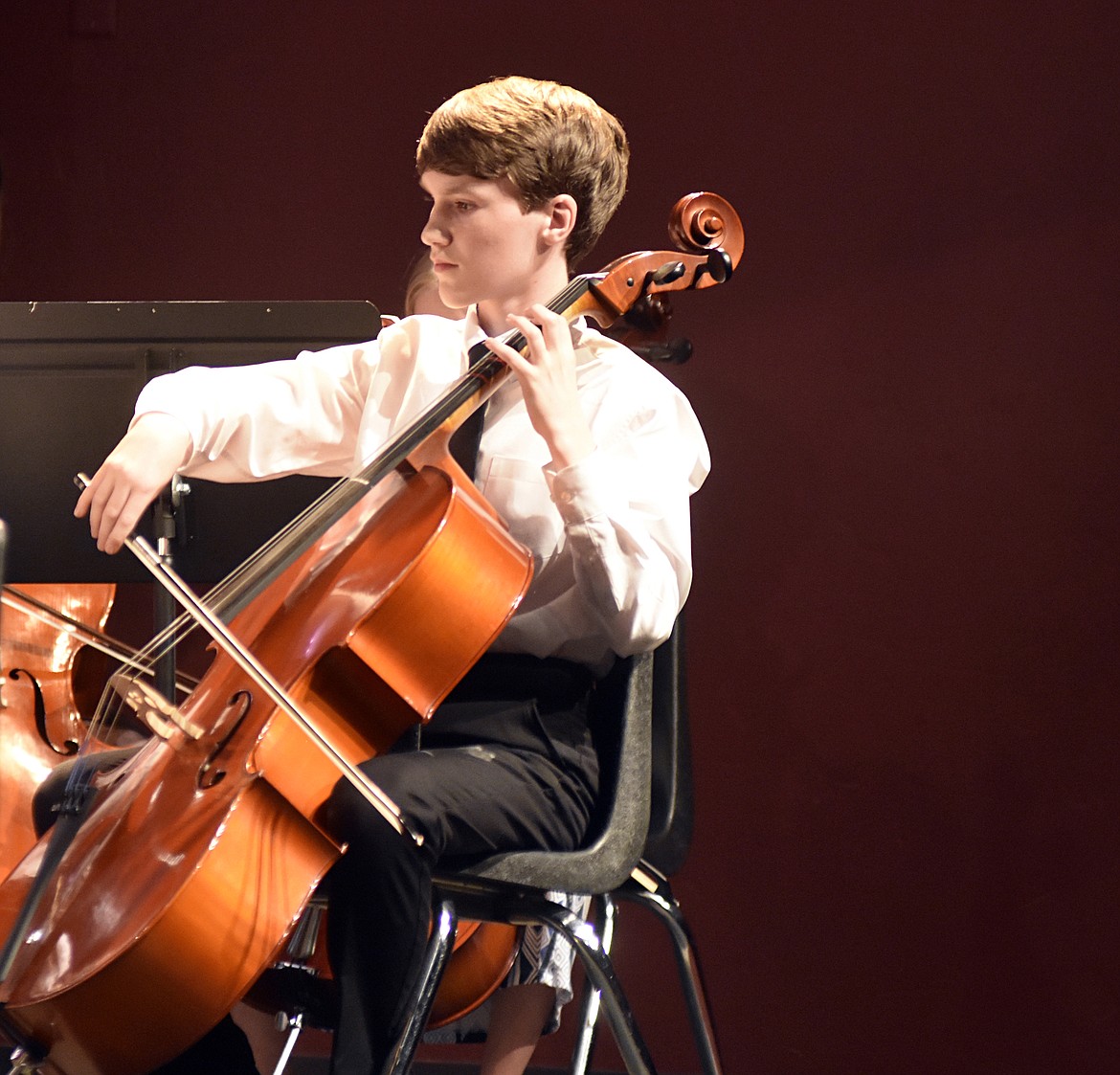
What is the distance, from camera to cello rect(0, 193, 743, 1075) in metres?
0.94

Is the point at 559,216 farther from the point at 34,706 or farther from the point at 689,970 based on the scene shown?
the point at 34,706

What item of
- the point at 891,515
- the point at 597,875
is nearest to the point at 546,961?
the point at 597,875

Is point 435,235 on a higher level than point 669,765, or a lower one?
higher

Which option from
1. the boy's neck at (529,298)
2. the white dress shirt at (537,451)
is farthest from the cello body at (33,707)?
the boy's neck at (529,298)

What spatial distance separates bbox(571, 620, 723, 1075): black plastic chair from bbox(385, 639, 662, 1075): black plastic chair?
0.35 feet

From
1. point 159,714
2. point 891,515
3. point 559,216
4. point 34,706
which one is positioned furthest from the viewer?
point 891,515

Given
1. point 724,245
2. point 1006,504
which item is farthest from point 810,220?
point 724,245

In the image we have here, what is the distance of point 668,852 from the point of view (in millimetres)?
1398

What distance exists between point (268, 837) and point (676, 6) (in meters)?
2.02

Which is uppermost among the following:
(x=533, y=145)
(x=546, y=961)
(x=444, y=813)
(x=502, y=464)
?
(x=533, y=145)

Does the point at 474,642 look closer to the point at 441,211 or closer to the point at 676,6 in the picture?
the point at 441,211

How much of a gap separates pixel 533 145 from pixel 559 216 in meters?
0.08

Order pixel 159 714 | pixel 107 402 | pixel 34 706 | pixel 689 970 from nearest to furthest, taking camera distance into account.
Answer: pixel 159 714
pixel 689 970
pixel 107 402
pixel 34 706

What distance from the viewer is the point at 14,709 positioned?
1.97 m
